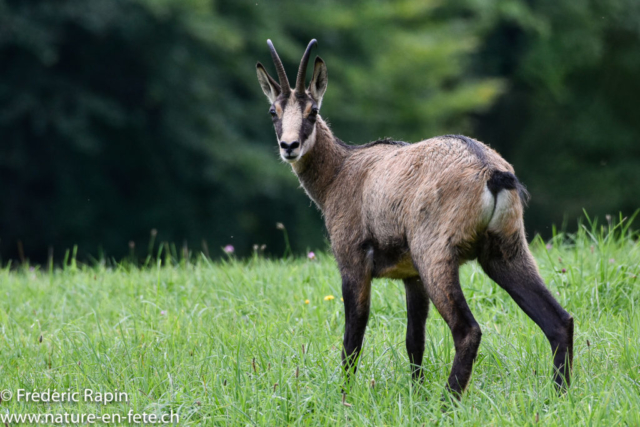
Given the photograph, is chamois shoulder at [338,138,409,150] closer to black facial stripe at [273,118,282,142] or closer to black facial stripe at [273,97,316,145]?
black facial stripe at [273,97,316,145]

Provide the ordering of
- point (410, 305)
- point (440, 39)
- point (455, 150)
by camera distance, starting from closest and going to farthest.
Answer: point (455, 150)
point (410, 305)
point (440, 39)

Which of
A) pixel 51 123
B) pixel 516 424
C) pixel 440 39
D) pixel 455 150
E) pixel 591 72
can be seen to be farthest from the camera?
pixel 591 72

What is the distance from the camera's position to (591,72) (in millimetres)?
24422

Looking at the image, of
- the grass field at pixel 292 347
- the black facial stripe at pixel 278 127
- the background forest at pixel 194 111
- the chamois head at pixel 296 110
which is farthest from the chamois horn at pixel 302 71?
the background forest at pixel 194 111

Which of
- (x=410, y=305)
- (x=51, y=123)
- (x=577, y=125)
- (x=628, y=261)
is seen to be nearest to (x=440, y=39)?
(x=577, y=125)

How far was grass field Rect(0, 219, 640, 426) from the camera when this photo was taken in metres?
4.09

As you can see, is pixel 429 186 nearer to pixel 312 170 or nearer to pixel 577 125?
pixel 312 170

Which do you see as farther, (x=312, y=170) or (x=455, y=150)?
(x=312, y=170)

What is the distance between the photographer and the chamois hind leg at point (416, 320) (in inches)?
188

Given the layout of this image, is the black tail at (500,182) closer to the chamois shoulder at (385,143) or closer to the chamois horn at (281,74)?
the chamois shoulder at (385,143)

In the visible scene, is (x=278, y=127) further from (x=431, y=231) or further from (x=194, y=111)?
(x=194, y=111)

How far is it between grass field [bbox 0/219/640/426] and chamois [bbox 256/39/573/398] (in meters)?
0.22

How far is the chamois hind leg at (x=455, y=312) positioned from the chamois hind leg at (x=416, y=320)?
0.57 meters

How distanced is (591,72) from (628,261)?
19.8 m
